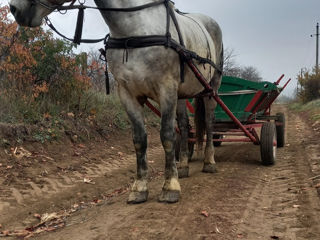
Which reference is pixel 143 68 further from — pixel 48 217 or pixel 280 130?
pixel 280 130

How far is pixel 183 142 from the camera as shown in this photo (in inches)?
189

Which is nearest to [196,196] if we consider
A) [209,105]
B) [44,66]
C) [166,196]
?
[166,196]

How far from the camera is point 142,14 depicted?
3203 mm

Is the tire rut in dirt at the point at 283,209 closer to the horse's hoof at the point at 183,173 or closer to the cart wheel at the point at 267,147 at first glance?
the cart wheel at the point at 267,147

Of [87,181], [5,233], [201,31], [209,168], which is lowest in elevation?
[5,233]

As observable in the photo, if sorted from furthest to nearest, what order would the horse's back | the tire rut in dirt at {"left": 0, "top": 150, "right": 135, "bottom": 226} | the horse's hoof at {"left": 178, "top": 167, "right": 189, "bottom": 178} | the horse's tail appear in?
the horse's tail < the horse's hoof at {"left": 178, "top": 167, "right": 189, "bottom": 178} < the horse's back < the tire rut in dirt at {"left": 0, "top": 150, "right": 135, "bottom": 226}

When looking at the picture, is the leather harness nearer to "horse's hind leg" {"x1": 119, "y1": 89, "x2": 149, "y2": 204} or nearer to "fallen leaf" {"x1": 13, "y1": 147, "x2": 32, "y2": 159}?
"horse's hind leg" {"x1": 119, "y1": 89, "x2": 149, "y2": 204}

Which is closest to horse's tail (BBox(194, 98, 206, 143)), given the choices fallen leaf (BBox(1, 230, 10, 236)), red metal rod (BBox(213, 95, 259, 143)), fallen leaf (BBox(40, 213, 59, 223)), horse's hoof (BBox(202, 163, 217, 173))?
red metal rod (BBox(213, 95, 259, 143))

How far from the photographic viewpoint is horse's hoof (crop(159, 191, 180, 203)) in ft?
10.9

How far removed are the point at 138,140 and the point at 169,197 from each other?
693 mm

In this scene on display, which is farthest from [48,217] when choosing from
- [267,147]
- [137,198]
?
[267,147]

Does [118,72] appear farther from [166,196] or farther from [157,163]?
[157,163]

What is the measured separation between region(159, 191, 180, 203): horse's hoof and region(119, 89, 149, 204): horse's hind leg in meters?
0.22

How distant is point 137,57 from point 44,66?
187 inches
